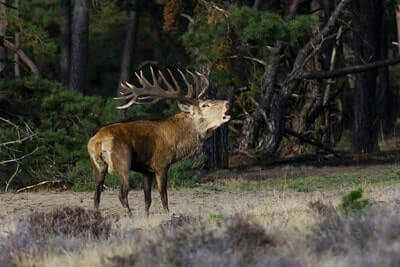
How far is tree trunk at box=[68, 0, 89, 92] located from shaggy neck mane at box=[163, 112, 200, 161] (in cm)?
1205

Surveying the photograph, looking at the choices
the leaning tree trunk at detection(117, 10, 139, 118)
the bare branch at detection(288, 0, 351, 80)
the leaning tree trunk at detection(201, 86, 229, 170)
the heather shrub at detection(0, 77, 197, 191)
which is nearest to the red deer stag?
the heather shrub at detection(0, 77, 197, 191)

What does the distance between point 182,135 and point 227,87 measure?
333 inches

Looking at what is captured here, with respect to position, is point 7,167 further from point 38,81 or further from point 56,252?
point 56,252

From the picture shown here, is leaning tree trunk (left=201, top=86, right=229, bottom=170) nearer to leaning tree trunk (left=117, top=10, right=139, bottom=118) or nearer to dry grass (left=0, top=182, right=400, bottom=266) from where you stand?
dry grass (left=0, top=182, right=400, bottom=266)

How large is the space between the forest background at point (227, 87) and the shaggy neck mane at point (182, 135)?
10.4ft

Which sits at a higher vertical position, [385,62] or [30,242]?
[385,62]

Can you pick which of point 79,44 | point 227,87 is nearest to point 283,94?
point 227,87

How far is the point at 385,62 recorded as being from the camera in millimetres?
23016

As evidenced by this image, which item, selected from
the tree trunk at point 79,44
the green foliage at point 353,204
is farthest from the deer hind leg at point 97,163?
the tree trunk at point 79,44

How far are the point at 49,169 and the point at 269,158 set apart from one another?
6.70 m

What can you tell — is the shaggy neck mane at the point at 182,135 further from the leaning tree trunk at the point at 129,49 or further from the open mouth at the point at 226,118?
the leaning tree trunk at the point at 129,49

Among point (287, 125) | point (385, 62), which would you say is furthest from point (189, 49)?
point (287, 125)

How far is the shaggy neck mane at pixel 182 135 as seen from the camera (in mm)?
14703

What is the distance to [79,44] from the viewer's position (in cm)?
2720
